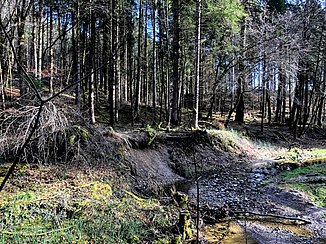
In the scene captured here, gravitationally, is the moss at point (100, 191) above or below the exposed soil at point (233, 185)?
above

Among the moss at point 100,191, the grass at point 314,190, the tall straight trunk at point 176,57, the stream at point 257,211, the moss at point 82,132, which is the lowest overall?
the stream at point 257,211

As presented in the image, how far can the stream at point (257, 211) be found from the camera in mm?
5504

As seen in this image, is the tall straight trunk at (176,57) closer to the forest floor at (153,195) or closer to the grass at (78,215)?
the forest floor at (153,195)

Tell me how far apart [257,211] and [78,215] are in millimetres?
4244

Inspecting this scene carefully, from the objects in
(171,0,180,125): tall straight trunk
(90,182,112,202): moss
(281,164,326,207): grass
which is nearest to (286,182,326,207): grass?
(281,164,326,207): grass

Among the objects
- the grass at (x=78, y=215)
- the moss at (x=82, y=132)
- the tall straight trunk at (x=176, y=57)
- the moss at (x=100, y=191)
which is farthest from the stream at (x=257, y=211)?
the tall straight trunk at (x=176, y=57)

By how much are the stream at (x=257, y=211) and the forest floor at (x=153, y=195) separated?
0.07 ft

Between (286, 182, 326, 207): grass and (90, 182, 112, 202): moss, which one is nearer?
(90, 182, 112, 202): moss

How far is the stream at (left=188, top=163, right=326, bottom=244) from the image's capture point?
5.50 meters

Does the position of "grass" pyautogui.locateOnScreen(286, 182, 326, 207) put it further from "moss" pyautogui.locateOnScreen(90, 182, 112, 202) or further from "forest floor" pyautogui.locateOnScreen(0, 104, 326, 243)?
Result: "moss" pyautogui.locateOnScreen(90, 182, 112, 202)

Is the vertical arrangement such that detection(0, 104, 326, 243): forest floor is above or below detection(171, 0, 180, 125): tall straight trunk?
below

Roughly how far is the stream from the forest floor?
2 centimetres

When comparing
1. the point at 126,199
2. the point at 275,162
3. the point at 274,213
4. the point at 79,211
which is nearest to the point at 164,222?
the point at 126,199

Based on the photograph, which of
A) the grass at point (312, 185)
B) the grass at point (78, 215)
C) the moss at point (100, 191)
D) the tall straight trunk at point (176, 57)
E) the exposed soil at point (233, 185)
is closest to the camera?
the grass at point (78, 215)
